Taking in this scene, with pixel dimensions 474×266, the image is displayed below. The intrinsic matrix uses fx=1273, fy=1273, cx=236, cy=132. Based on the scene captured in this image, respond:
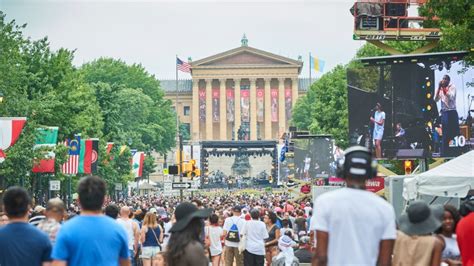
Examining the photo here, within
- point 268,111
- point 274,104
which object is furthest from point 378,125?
point 274,104

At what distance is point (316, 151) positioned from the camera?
189 feet

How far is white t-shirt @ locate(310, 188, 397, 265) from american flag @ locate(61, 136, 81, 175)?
4250 cm

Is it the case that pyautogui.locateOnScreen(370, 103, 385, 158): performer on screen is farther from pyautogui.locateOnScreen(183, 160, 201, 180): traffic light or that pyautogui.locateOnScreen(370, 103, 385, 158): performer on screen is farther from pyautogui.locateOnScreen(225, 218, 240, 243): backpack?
pyautogui.locateOnScreen(183, 160, 201, 180): traffic light

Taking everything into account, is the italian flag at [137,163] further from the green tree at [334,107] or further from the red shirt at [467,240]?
the red shirt at [467,240]

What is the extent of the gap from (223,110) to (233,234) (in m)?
150

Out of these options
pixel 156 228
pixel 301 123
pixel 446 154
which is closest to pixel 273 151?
pixel 301 123

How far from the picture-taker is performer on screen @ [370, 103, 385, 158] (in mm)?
32812

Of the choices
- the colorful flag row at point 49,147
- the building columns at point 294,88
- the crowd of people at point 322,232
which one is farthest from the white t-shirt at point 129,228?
the building columns at point 294,88

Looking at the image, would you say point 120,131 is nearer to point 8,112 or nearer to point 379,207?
point 8,112

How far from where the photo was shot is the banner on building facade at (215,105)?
175 metres

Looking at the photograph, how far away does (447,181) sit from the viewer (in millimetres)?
19469

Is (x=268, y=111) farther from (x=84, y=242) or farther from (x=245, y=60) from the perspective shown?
(x=84, y=242)

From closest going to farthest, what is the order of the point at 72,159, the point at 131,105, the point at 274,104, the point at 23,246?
1. the point at 23,246
2. the point at 72,159
3. the point at 131,105
4. the point at 274,104

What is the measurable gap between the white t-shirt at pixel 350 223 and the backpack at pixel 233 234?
50.7ft
